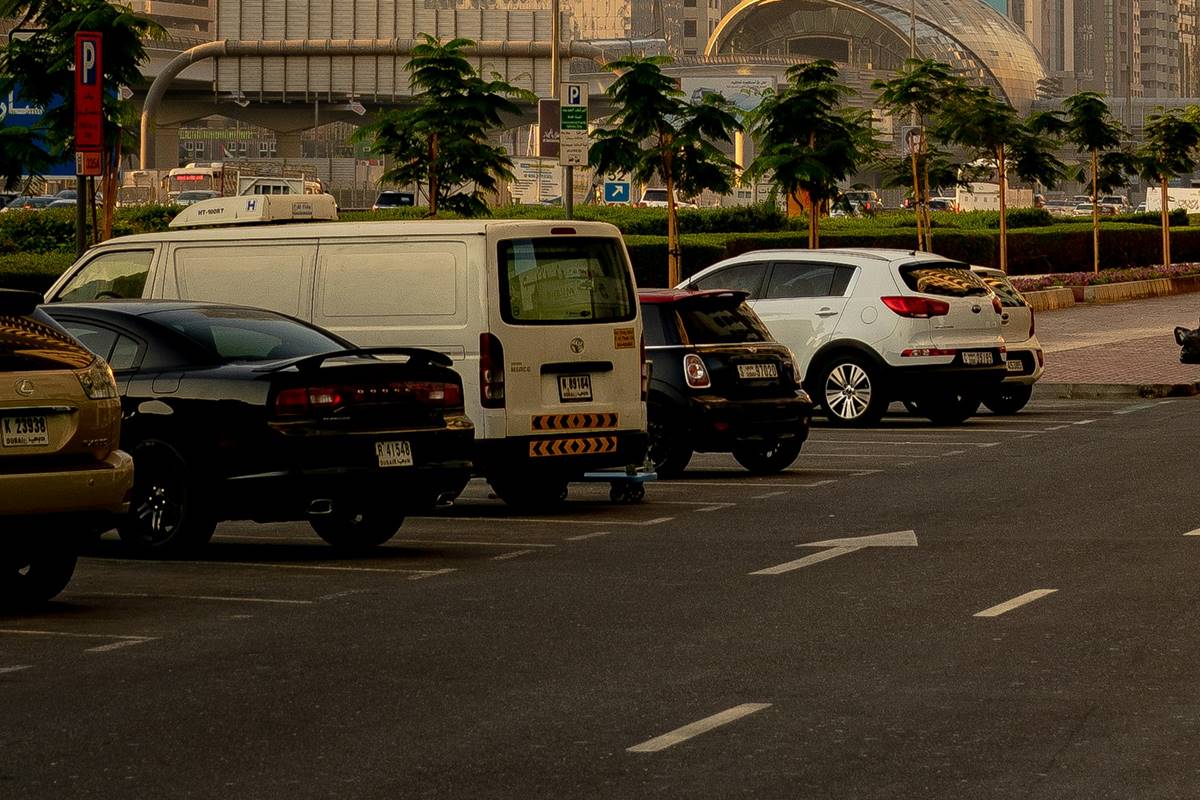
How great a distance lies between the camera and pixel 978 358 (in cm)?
2133

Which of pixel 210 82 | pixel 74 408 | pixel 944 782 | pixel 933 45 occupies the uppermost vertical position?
pixel 933 45

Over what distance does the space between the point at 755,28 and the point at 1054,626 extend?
540 ft

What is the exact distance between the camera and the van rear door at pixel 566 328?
13906 millimetres

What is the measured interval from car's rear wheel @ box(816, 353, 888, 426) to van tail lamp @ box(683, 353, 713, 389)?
5180mm

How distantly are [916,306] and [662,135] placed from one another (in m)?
13.4

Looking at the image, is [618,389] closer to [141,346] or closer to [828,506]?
[828,506]

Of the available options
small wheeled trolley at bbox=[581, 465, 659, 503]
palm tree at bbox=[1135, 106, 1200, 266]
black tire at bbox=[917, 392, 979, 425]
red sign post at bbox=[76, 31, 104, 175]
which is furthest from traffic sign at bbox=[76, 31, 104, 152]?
palm tree at bbox=[1135, 106, 1200, 266]

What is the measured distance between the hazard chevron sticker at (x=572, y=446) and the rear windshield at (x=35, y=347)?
169 inches

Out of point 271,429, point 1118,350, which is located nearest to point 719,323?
point 271,429

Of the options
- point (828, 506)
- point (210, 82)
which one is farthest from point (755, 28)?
point (828, 506)

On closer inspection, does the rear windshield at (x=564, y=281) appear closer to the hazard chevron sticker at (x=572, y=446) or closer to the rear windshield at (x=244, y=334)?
the hazard chevron sticker at (x=572, y=446)

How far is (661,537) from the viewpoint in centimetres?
1304

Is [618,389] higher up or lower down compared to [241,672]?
higher up

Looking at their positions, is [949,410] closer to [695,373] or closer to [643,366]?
[695,373]
